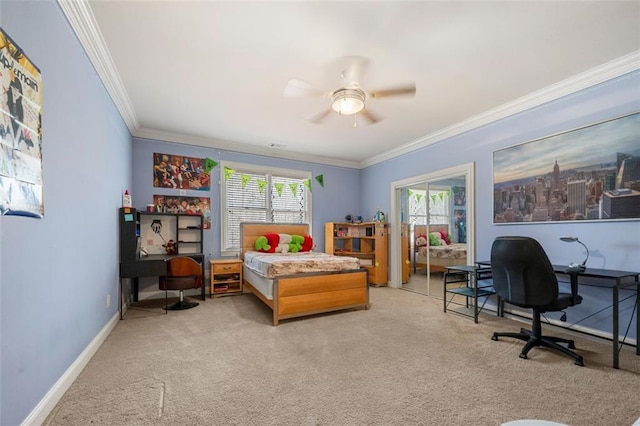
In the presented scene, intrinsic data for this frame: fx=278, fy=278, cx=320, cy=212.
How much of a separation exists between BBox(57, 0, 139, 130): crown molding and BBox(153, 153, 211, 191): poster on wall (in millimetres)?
1242

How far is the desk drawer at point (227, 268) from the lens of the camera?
4.59 m

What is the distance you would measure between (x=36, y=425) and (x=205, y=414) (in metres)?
0.87

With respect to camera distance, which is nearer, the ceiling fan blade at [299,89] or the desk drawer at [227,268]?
the ceiling fan blade at [299,89]

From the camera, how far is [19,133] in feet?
4.58

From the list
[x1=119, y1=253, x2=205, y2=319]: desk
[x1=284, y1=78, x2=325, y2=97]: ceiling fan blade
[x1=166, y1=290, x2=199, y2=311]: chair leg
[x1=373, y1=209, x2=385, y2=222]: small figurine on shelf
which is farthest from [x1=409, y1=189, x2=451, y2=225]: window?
[x1=119, y1=253, x2=205, y2=319]: desk

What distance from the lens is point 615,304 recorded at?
225 cm

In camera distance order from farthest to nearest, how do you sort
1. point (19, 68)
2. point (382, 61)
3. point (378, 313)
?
point (378, 313)
point (382, 61)
point (19, 68)

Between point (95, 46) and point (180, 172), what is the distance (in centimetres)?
256

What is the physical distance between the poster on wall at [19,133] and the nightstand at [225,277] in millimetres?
3130

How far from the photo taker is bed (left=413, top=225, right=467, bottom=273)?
437cm

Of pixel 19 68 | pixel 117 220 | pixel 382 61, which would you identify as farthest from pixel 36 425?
pixel 382 61

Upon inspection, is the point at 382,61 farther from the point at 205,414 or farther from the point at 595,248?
the point at 205,414

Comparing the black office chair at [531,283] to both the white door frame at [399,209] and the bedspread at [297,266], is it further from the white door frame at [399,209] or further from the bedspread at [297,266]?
the bedspread at [297,266]

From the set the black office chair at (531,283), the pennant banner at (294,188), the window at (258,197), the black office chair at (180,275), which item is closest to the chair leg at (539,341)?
the black office chair at (531,283)
